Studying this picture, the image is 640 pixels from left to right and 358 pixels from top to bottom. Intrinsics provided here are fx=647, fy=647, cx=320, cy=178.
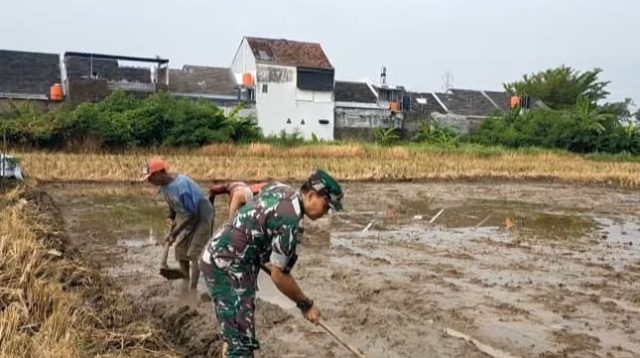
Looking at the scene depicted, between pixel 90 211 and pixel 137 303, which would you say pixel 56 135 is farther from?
pixel 137 303

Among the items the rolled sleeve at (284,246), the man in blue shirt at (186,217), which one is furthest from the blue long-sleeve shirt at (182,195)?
the rolled sleeve at (284,246)

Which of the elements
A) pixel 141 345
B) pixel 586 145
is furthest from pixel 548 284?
pixel 586 145

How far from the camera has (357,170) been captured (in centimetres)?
2139

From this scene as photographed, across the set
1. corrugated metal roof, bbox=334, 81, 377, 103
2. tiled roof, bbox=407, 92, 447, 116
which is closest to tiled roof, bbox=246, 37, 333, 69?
corrugated metal roof, bbox=334, 81, 377, 103

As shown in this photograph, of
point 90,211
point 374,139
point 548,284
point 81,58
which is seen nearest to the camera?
point 548,284

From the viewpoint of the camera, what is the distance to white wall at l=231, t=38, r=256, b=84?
38.1 meters

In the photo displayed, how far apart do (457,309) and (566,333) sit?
3.63 ft

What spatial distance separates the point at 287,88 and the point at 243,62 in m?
3.67

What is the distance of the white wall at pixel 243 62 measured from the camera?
38.1 metres

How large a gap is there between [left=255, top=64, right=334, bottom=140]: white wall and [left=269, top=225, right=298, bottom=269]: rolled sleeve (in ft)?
112

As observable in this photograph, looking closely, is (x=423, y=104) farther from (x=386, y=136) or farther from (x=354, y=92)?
(x=386, y=136)

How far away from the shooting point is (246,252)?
140 inches

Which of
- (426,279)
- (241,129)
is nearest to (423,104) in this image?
(241,129)

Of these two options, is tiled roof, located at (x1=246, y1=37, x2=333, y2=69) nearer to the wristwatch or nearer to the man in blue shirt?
the man in blue shirt
